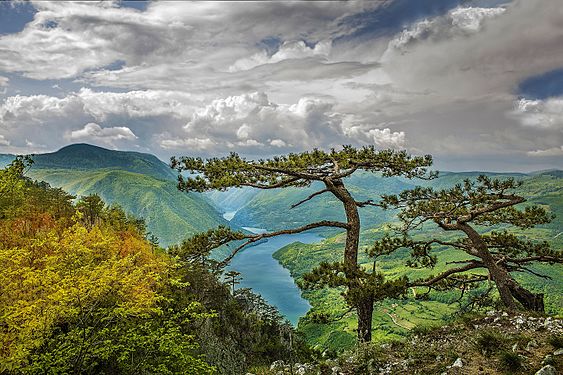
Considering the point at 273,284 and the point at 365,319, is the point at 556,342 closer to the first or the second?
the point at 365,319

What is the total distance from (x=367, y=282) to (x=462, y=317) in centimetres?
357

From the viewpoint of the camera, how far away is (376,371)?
8.75m

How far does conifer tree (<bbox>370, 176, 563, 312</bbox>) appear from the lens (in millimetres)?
13070

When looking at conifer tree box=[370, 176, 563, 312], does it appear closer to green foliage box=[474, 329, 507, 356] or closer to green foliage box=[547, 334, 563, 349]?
green foliage box=[474, 329, 507, 356]

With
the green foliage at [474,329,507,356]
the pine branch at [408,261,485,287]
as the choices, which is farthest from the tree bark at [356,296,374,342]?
the green foliage at [474,329,507,356]

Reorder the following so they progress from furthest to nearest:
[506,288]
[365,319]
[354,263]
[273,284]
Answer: [273,284] → [506,288] → [365,319] → [354,263]

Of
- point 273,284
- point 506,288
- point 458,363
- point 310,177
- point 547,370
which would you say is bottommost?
point 273,284

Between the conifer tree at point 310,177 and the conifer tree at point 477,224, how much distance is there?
1.45 meters

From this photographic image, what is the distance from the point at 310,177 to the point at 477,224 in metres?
7.07

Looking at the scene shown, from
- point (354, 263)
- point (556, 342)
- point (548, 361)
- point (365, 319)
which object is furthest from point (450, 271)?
point (548, 361)

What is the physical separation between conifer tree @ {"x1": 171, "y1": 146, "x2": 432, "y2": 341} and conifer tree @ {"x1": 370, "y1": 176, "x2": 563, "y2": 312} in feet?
4.75

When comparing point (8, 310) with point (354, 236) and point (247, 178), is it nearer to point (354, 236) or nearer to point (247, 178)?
point (247, 178)

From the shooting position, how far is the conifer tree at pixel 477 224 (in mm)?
13070

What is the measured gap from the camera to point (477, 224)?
14.3 m
